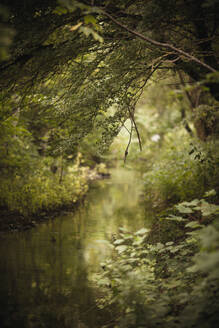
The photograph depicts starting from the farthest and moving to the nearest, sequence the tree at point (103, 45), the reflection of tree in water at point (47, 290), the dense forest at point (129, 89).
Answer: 1. the reflection of tree in water at point (47, 290)
2. the tree at point (103, 45)
3. the dense forest at point (129, 89)

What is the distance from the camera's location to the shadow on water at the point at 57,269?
2.79m

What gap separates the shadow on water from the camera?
279 cm

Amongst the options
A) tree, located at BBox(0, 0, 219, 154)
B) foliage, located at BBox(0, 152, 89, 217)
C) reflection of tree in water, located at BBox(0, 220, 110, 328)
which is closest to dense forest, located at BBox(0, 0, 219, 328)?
tree, located at BBox(0, 0, 219, 154)

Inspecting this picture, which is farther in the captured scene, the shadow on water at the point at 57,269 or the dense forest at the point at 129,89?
the shadow on water at the point at 57,269

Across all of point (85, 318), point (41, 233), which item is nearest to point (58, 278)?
point (85, 318)

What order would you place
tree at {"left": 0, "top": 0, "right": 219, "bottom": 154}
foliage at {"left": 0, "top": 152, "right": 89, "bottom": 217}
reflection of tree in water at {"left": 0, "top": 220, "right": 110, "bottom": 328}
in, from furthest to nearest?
1. foliage at {"left": 0, "top": 152, "right": 89, "bottom": 217}
2. reflection of tree in water at {"left": 0, "top": 220, "right": 110, "bottom": 328}
3. tree at {"left": 0, "top": 0, "right": 219, "bottom": 154}

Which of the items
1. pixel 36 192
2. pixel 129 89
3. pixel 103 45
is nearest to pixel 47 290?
pixel 129 89

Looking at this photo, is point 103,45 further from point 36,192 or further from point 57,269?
point 36,192

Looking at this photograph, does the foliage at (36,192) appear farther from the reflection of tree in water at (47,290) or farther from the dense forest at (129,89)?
the reflection of tree in water at (47,290)

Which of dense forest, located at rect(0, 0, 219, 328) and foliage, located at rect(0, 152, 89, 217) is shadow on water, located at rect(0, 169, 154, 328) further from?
foliage, located at rect(0, 152, 89, 217)

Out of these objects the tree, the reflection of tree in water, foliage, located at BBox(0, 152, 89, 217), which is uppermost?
foliage, located at BBox(0, 152, 89, 217)

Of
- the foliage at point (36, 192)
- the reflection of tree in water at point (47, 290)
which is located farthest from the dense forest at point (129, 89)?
the foliage at point (36, 192)

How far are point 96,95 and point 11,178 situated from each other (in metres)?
4.68

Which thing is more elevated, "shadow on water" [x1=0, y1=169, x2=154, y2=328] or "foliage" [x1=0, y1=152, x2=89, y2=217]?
"foliage" [x1=0, y1=152, x2=89, y2=217]
